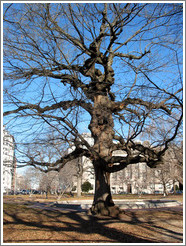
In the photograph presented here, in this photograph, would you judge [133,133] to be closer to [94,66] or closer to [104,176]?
[104,176]

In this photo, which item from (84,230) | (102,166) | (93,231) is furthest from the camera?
(102,166)

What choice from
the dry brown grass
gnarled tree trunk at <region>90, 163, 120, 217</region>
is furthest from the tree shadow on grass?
gnarled tree trunk at <region>90, 163, 120, 217</region>

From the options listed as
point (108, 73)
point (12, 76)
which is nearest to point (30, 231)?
point (12, 76)

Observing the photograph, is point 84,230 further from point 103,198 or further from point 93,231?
point 103,198

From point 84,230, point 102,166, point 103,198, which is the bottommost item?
point 84,230

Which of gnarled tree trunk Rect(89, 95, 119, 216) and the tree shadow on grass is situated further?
gnarled tree trunk Rect(89, 95, 119, 216)

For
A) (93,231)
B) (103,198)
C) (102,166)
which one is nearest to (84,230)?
(93,231)

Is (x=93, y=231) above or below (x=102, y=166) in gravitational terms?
below

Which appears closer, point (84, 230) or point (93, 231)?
point (93, 231)

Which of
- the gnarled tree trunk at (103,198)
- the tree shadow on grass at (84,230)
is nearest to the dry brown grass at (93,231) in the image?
the tree shadow on grass at (84,230)

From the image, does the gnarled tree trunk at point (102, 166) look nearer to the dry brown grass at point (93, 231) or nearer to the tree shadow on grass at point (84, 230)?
the tree shadow on grass at point (84, 230)

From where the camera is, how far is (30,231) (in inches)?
284

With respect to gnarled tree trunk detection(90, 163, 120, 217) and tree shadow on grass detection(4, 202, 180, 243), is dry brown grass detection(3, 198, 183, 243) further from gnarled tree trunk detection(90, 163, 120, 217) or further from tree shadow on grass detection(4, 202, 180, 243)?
gnarled tree trunk detection(90, 163, 120, 217)

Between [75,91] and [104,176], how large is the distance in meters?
4.64
